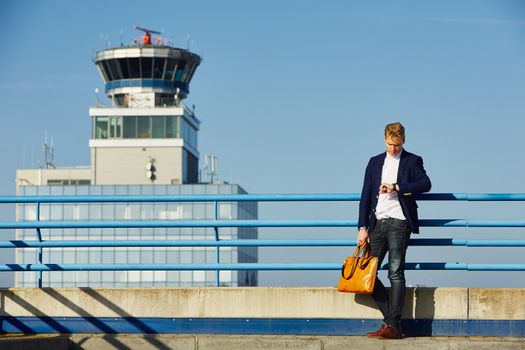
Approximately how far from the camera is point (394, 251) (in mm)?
10797

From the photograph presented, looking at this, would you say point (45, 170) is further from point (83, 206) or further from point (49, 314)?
point (49, 314)

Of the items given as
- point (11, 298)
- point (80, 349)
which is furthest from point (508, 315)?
point (11, 298)

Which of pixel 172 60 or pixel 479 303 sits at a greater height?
pixel 172 60

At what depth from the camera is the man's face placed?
421 inches

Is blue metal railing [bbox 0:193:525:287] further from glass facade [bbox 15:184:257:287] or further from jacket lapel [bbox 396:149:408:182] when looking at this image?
glass facade [bbox 15:184:257:287]

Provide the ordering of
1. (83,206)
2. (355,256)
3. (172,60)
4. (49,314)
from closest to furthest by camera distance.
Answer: (355,256) < (49,314) < (172,60) < (83,206)

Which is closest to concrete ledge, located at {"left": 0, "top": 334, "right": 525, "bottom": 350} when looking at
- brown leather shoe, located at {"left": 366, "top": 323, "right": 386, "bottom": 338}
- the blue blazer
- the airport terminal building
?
brown leather shoe, located at {"left": 366, "top": 323, "right": 386, "bottom": 338}

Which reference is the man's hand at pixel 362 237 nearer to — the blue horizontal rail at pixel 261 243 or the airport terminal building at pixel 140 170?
the blue horizontal rail at pixel 261 243

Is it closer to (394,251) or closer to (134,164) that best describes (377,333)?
(394,251)

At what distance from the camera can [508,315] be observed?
11141 mm

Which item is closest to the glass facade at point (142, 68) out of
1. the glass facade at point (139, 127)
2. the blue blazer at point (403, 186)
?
the glass facade at point (139, 127)

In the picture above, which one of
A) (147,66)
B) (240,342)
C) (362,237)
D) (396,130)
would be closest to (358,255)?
(362,237)

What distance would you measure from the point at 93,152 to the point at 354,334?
139 m

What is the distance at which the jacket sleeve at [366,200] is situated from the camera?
35.9 feet
